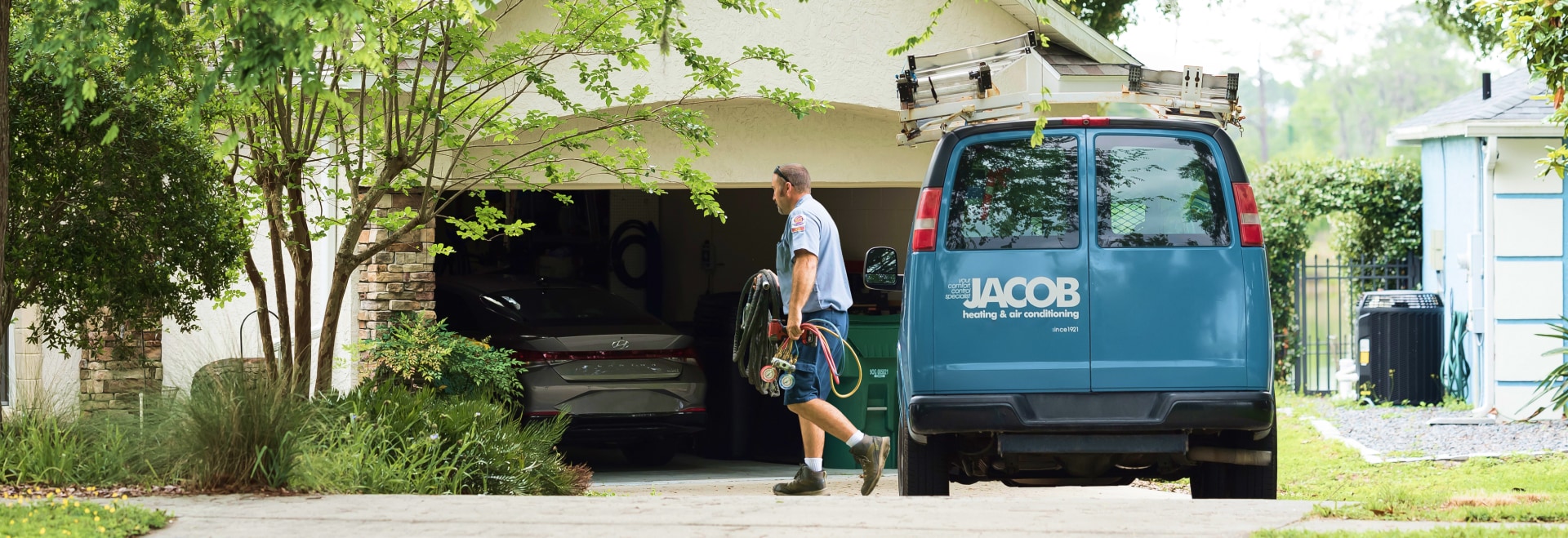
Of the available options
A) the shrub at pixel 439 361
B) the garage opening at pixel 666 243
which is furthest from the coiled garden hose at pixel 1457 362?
the shrub at pixel 439 361

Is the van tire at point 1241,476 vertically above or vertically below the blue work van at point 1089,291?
below

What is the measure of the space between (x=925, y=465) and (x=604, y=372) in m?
3.78

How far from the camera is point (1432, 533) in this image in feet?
16.4

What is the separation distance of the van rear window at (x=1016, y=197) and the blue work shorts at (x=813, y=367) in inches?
39.0

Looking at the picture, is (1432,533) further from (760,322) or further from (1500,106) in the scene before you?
(1500,106)

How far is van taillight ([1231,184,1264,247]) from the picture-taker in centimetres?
643

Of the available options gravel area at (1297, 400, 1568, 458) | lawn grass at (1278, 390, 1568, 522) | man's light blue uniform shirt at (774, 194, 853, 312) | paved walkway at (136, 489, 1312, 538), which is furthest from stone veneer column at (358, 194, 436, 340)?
gravel area at (1297, 400, 1568, 458)

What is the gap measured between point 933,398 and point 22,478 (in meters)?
4.07

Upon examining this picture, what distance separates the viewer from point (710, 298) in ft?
39.9

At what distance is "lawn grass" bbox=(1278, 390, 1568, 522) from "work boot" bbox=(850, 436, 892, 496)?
6.80 feet

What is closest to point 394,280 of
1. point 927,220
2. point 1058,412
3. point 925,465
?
point 925,465

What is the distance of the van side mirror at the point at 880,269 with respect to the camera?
7.33 m

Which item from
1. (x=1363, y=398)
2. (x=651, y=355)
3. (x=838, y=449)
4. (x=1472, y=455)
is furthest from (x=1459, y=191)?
(x=651, y=355)

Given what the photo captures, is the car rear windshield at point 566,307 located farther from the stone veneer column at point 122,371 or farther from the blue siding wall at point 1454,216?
the blue siding wall at point 1454,216
